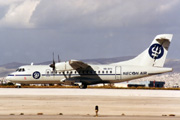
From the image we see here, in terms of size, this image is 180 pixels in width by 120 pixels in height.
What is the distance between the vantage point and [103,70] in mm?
56344

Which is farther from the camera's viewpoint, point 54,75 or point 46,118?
point 54,75

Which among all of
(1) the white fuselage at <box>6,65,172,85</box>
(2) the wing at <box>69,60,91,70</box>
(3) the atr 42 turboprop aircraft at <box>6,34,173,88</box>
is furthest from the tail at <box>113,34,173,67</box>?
(2) the wing at <box>69,60,91,70</box>

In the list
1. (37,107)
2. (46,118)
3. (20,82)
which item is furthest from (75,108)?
(20,82)

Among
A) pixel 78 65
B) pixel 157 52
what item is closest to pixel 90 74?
pixel 78 65

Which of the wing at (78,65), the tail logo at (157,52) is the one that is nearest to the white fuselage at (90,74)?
the wing at (78,65)

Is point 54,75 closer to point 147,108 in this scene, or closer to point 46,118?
point 147,108

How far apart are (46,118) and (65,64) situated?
114 feet

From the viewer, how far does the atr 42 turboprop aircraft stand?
180ft

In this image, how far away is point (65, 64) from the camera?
184 feet

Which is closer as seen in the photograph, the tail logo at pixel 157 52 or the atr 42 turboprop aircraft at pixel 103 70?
the atr 42 turboprop aircraft at pixel 103 70

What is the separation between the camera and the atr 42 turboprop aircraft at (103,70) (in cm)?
5481

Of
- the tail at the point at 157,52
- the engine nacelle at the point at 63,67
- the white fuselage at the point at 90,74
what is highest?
the tail at the point at 157,52

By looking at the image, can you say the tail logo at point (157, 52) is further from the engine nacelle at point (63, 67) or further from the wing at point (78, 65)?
the engine nacelle at point (63, 67)

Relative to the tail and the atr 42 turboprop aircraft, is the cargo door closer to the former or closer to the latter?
the atr 42 turboprop aircraft
